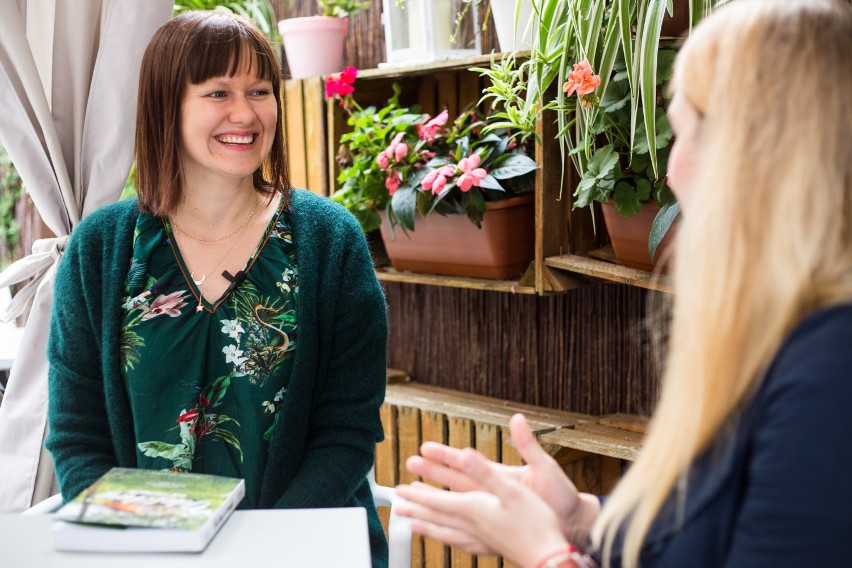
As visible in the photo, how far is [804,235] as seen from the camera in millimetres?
742

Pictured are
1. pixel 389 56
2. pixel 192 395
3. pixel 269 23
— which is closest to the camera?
pixel 192 395

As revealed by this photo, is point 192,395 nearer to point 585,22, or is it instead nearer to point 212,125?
point 212,125

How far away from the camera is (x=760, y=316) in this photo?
0.77m

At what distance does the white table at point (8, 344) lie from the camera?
190 centimetres

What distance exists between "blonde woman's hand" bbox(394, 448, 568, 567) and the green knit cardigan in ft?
1.74

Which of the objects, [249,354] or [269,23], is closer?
[249,354]

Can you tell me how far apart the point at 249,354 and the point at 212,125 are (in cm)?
39

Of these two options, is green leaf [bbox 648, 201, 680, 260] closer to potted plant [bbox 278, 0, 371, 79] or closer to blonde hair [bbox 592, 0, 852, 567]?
blonde hair [bbox 592, 0, 852, 567]

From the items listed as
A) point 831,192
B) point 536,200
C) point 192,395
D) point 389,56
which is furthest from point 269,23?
point 831,192

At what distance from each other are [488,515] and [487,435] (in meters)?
→ 1.33

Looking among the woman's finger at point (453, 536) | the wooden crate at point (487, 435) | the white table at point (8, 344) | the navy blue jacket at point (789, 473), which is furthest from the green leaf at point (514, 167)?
the navy blue jacket at point (789, 473)

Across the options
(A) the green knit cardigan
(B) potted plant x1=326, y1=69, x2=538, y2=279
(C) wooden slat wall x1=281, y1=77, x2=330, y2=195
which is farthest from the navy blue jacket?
(C) wooden slat wall x1=281, y1=77, x2=330, y2=195

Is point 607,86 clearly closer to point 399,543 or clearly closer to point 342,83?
point 342,83

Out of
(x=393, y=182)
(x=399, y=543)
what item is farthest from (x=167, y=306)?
(x=393, y=182)
